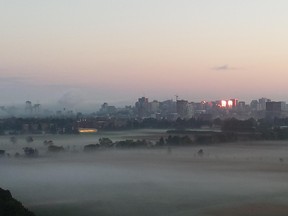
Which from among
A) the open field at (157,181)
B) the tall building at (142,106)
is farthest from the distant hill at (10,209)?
the tall building at (142,106)

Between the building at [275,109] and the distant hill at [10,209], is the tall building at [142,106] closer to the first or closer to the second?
the building at [275,109]

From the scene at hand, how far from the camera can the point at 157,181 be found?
16.5 m

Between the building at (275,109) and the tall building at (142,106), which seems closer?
the building at (275,109)

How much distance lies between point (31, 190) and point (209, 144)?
1484cm

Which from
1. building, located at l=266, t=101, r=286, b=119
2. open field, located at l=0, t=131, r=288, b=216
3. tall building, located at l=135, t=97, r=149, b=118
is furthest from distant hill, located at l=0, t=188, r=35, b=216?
tall building, located at l=135, t=97, r=149, b=118

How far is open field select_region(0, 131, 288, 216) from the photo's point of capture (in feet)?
36.4

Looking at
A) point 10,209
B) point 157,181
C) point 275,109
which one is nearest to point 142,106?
point 275,109

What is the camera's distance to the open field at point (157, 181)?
36.4 ft

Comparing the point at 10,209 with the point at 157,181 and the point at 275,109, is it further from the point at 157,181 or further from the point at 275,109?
the point at 275,109

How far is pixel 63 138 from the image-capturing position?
33.0 m

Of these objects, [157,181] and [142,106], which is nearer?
[157,181]

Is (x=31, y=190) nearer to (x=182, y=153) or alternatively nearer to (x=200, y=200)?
(x=200, y=200)

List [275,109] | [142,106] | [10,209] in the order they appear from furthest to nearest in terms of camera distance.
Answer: [142,106] → [275,109] → [10,209]

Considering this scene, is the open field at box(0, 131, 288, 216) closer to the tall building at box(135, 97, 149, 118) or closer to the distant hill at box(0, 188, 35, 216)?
the distant hill at box(0, 188, 35, 216)
